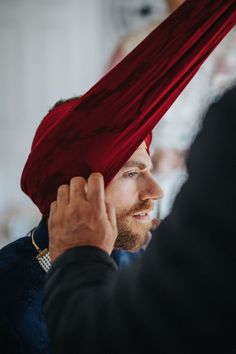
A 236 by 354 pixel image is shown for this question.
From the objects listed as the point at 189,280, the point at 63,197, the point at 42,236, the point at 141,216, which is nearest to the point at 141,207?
the point at 141,216

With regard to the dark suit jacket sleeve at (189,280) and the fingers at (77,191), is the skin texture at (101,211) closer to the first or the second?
the fingers at (77,191)

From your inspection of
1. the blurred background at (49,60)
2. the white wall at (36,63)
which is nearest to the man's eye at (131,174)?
the blurred background at (49,60)

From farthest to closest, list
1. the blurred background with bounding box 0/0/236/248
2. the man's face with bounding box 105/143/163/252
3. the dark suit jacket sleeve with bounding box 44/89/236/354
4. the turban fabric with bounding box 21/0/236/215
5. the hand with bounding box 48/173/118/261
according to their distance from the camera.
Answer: the blurred background with bounding box 0/0/236/248
the man's face with bounding box 105/143/163/252
the turban fabric with bounding box 21/0/236/215
the hand with bounding box 48/173/118/261
the dark suit jacket sleeve with bounding box 44/89/236/354

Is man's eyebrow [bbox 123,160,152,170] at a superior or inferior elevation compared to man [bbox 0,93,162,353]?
superior

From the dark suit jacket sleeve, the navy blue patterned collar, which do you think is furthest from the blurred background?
the dark suit jacket sleeve

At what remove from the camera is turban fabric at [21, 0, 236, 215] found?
709mm

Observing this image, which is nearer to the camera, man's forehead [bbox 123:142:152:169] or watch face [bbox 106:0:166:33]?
man's forehead [bbox 123:142:152:169]

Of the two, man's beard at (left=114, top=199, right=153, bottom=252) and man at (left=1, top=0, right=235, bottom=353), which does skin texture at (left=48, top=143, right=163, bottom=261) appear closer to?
man's beard at (left=114, top=199, right=153, bottom=252)

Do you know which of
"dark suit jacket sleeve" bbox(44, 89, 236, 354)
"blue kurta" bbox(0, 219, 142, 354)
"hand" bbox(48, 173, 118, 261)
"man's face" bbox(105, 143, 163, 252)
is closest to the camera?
"dark suit jacket sleeve" bbox(44, 89, 236, 354)

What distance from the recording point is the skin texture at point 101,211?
0.56 m

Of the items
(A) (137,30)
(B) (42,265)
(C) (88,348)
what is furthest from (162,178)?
(C) (88,348)

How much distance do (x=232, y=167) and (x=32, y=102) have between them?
2675mm

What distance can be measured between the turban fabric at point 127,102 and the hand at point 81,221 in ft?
0.56

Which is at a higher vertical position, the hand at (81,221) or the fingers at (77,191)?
the fingers at (77,191)
